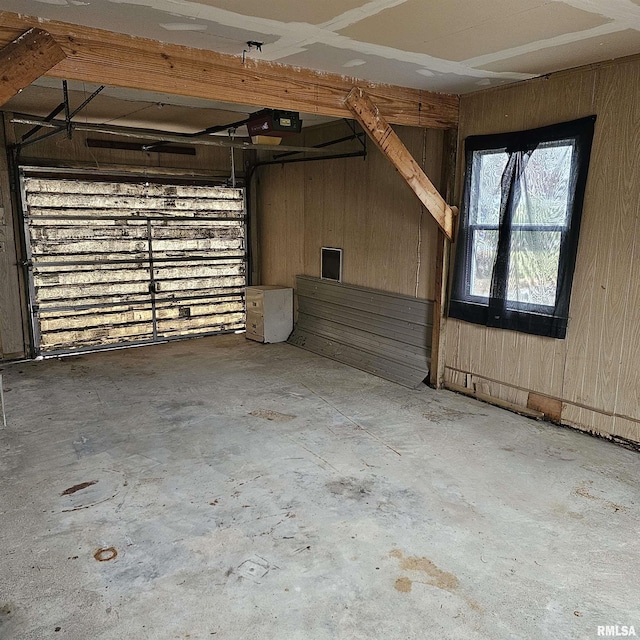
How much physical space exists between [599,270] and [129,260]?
228 inches

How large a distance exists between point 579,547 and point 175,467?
253 centimetres

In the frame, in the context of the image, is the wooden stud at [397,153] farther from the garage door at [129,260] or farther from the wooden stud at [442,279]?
the garage door at [129,260]

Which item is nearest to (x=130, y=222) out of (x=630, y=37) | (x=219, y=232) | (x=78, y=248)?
(x=78, y=248)

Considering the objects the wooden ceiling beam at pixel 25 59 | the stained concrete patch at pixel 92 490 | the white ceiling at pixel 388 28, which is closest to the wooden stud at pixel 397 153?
the white ceiling at pixel 388 28

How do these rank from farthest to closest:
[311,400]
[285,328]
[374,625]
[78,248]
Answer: [285,328]
[78,248]
[311,400]
[374,625]

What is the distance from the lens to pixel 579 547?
2.73 metres

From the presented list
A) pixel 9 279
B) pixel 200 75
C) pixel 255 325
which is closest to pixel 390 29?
pixel 200 75

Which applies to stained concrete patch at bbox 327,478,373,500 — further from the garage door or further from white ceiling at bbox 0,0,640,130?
the garage door

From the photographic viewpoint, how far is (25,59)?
2.90 metres

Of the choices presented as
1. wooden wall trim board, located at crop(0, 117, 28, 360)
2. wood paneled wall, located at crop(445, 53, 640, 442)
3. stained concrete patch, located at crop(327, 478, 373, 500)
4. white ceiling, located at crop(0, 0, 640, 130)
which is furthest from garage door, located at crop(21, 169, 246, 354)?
stained concrete patch, located at crop(327, 478, 373, 500)

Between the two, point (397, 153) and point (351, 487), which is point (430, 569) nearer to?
point (351, 487)

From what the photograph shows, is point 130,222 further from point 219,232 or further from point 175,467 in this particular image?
point 175,467

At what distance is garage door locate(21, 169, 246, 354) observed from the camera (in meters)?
6.61

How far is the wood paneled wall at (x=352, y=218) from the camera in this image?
5.62 m
